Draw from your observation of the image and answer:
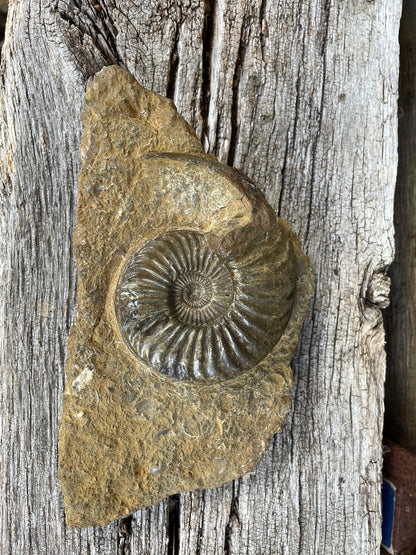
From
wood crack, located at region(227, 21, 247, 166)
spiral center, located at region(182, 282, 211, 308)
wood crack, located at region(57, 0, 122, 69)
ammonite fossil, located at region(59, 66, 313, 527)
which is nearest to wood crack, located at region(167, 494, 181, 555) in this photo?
ammonite fossil, located at region(59, 66, 313, 527)

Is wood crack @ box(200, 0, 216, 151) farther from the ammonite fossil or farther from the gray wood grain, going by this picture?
the ammonite fossil

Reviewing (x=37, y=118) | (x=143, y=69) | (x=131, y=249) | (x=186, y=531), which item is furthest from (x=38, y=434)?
(x=143, y=69)

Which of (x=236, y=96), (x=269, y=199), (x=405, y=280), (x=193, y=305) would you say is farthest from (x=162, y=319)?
(x=405, y=280)

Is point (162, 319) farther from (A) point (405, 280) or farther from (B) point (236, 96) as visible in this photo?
(A) point (405, 280)

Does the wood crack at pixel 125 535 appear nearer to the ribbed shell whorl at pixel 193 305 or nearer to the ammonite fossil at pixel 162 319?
the ammonite fossil at pixel 162 319

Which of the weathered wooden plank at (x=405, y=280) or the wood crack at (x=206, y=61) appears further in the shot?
the weathered wooden plank at (x=405, y=280)

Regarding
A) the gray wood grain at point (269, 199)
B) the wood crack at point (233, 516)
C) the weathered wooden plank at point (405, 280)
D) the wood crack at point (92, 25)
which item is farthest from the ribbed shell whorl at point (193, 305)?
the weathered wooden plank at point (405, 280)
